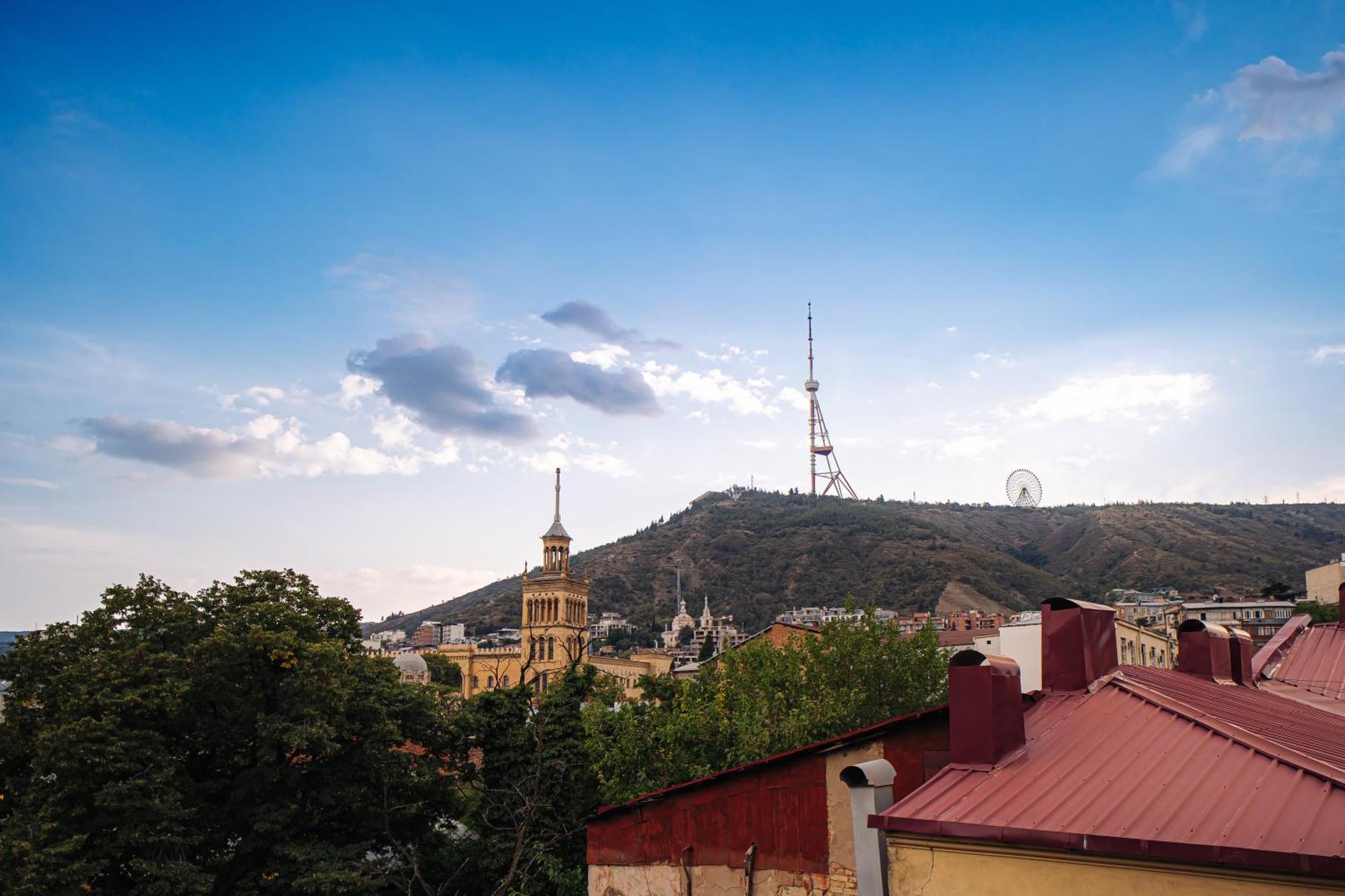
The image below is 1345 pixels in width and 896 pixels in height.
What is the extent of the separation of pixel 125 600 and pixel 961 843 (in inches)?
839

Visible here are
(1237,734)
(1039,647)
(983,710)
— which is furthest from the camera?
(1039,647)

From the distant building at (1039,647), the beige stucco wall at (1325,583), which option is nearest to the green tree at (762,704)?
the distant building at (1039,647)

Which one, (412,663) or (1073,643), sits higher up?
(1073,643)

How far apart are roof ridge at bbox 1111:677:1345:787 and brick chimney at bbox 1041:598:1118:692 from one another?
567 millimetres

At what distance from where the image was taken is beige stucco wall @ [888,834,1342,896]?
271 inches

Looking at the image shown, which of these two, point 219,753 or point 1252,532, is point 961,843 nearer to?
point 219,753

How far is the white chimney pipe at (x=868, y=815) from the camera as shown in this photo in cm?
894

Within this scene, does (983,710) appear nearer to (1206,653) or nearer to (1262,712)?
(1262,712)

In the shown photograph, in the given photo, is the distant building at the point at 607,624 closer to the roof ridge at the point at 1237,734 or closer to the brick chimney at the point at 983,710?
the roof ridge at the point at 1237,734

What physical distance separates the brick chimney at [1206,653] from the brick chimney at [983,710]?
238 inches

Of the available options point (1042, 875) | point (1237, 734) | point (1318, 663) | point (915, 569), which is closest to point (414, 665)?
point (915, 569)

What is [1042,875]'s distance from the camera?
7.72 metres

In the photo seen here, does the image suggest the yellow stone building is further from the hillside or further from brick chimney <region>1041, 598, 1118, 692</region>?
brick chimney <region>1041, 598, 1118, 692</region>

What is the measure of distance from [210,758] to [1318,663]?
24.3 meters
